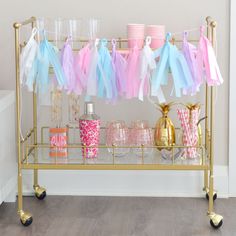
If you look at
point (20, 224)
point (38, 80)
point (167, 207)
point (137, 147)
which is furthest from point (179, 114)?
point (20, 224)

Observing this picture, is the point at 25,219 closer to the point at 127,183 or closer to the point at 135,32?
the point at 127,183

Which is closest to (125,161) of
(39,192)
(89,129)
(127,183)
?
(89,129)

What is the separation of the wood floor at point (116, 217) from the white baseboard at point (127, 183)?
2.0 inches

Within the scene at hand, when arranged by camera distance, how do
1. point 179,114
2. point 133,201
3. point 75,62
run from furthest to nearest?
point 133,201 < point 179,114 < point 75,62

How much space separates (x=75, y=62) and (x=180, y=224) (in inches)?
35.3

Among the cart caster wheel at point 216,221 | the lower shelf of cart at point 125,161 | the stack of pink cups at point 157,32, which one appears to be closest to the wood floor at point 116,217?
the cart caster wheel at point 216,221

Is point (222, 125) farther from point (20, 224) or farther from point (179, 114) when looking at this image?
point (20, 224)

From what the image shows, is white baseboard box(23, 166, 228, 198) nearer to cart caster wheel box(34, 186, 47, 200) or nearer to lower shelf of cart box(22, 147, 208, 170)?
cart caster wheel box(34, 186, 47, 200)

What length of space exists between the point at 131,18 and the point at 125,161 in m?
0.77

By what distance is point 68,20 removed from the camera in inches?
139

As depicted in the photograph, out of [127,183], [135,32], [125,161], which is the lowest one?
[127,183]

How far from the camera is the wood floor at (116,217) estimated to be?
10.3 feet

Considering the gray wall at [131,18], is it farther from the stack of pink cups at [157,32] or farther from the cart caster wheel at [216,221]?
the cart caster wheel at [216,221]

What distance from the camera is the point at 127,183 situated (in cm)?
369
